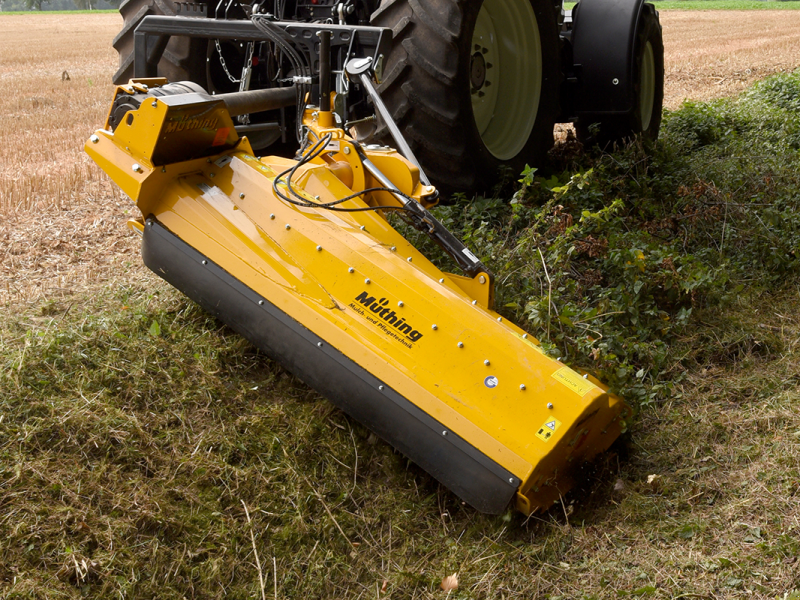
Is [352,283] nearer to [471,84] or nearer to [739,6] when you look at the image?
[471,84]

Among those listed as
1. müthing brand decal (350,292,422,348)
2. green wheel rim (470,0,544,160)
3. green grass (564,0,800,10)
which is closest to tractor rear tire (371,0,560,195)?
green wheel rim (470,0,544,160)

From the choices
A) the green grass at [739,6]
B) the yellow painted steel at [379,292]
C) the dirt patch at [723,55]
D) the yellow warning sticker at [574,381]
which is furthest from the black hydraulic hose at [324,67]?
the green grass at [739,6]

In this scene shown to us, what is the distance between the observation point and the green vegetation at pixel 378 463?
208 cm

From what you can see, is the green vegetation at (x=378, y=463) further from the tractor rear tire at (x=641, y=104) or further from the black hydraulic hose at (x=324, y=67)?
the tractor rear tire at (x=641, y=104)

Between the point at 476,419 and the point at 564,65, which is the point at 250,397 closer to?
the point at 476,419

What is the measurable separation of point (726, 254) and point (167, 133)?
2.80 metres

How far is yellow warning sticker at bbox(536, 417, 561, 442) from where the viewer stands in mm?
2166

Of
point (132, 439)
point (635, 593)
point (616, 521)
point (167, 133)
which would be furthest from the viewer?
point (167, 133)

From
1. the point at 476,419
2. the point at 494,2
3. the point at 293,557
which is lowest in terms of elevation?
the point at 293,557

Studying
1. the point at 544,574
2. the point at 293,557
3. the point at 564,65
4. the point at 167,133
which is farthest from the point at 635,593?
the point at 564,65

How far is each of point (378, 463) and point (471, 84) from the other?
6.66ft

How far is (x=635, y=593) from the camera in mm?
1982

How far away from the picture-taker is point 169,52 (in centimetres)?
376

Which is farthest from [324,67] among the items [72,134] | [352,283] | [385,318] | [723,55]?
[723,55]
